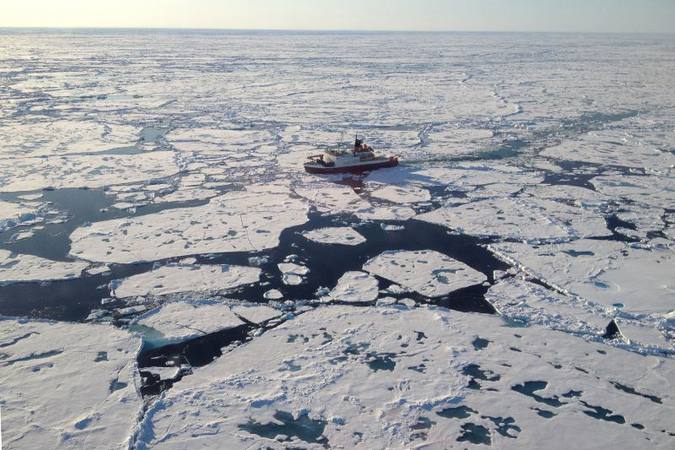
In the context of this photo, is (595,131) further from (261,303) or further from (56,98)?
(56,98)

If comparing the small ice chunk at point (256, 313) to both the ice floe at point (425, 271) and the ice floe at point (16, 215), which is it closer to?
the ice floe at point (425, 271)

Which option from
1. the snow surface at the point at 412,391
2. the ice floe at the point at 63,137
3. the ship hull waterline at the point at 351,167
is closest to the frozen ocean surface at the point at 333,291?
the snow surface at the point at 412,391

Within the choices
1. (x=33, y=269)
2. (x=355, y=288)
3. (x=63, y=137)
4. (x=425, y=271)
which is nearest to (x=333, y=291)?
(x=355, y=288)

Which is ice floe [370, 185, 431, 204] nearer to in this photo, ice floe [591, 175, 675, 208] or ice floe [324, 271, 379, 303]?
ice floe [324, 271, 379, 303]

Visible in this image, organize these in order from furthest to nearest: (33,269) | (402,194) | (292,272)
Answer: (402,194), (292,272), (33,269)

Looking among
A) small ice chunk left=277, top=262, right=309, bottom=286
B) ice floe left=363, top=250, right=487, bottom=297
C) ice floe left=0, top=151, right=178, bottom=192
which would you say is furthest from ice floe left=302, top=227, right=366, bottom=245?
ice floe left=0, top=151, right=178, bottom=192

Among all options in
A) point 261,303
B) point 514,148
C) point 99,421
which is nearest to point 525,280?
point 261,303

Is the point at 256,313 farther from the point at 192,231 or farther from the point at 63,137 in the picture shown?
the point at 63,137
